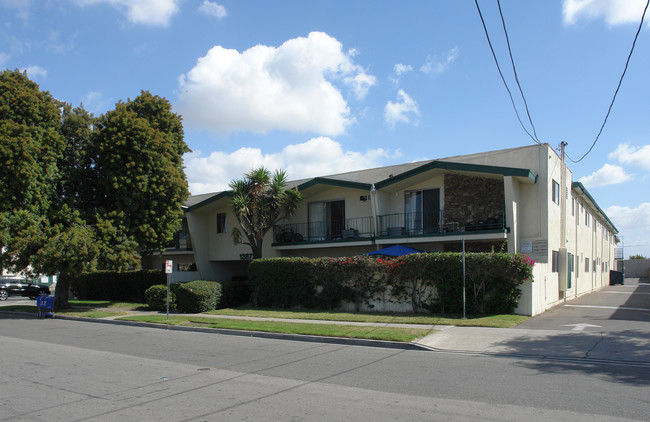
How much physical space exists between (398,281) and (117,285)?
19.3 m

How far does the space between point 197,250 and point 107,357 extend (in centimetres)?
1825

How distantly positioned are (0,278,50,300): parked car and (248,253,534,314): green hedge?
907 inches

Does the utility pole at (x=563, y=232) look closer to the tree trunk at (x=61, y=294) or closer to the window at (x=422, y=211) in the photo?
the window at (x=422, y=211)

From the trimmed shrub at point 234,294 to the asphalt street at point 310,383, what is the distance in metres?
9.51

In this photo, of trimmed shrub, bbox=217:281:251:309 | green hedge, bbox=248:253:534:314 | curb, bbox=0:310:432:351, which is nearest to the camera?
curb, bbox=0:310:432:351

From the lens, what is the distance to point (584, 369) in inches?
355

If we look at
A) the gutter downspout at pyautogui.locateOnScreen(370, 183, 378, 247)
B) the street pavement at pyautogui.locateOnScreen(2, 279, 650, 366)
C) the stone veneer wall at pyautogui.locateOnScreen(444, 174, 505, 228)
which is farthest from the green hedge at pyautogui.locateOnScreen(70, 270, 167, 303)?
the stone veneer wall at pyautogui.locateOnScreen(444, 174, 505, 228)

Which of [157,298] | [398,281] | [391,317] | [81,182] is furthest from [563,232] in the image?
[81,182]

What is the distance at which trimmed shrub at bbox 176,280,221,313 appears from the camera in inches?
838

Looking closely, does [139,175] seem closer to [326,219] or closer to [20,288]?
[326,219]

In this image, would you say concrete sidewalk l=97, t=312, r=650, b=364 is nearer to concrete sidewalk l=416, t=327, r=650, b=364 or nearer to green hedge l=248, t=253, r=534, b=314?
concrete sidewalk l=416, t=327, r=650, b=364

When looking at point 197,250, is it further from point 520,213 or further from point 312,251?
point 520,213

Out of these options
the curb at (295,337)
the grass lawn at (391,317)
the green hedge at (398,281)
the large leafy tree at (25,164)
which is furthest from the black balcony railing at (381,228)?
the large leafy tree at (25,164)

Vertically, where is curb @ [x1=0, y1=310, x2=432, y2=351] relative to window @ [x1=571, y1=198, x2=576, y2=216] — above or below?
below
